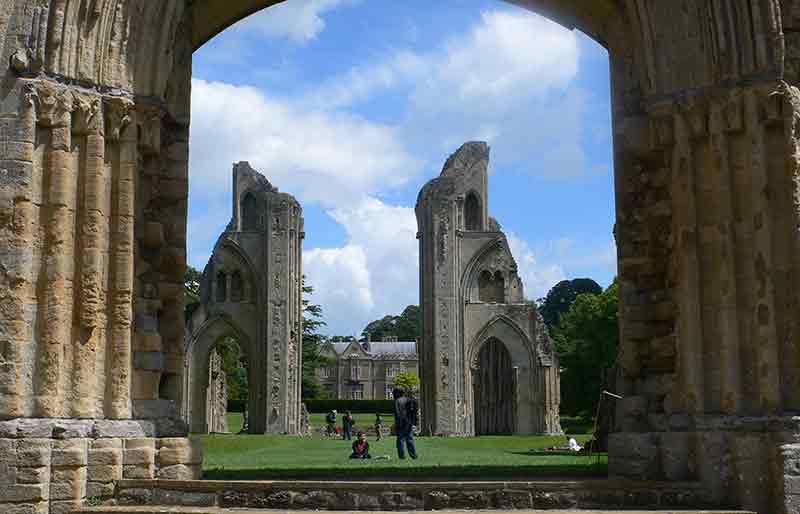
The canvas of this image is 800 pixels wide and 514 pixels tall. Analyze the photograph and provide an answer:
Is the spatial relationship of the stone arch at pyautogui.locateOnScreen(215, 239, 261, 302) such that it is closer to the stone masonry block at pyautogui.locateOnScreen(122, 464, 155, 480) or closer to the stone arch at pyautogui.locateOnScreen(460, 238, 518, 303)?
the stone arch at pyautogui.locateOnScreen(460, 238, 518, 303)

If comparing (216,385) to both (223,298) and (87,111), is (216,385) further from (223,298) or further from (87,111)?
(87,111)

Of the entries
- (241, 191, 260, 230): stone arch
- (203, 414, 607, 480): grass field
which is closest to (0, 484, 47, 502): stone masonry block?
(203, 414, 607, 480): grass field

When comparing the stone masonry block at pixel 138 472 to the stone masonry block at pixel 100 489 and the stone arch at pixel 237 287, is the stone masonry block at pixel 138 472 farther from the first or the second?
the stone arch at pixel 237 287

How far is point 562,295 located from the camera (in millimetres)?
79062

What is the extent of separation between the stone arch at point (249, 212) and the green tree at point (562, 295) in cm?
3939

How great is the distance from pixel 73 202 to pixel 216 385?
34.5 m

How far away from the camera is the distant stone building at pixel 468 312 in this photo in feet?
126

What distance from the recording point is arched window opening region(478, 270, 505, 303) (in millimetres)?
40094

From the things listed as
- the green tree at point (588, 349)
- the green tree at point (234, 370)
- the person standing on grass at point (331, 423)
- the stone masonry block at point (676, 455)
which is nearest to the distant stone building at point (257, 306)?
the person standing on grass at point (331, 423)

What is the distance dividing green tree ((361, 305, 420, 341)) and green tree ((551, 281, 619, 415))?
2271 inches

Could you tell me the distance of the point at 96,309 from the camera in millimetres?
8477

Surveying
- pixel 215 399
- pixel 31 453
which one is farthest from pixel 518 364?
pixel 31 453

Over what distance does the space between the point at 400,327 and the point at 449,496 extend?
104 meters

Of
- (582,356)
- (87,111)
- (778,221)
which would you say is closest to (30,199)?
(87,111)
